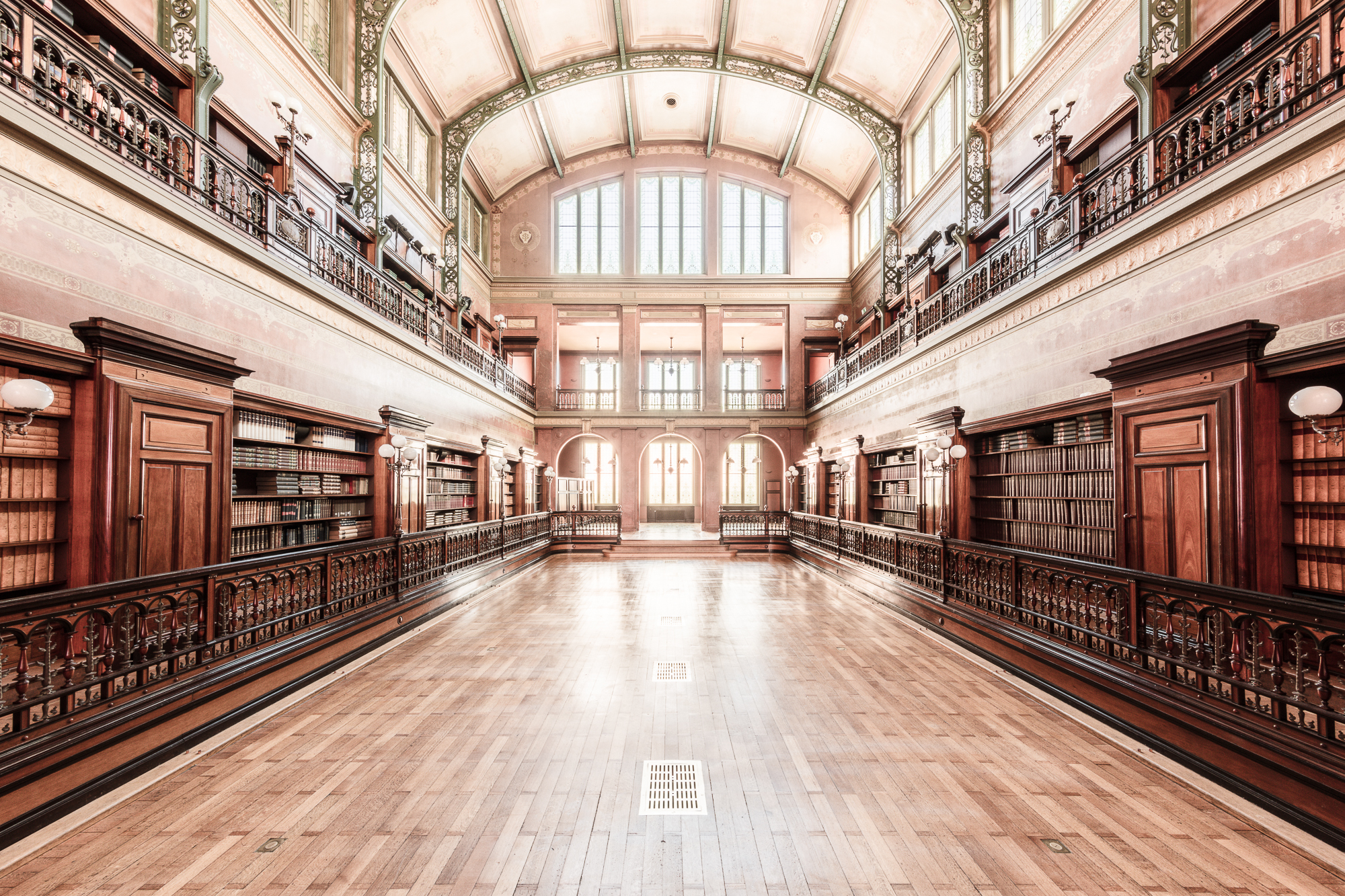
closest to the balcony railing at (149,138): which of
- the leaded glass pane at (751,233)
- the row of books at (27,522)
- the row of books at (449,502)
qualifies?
the row of books at (27,522)

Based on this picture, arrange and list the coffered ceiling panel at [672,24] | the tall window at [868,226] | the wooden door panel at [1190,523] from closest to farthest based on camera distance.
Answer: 1. the wooden door panel at [1190,523]
2. the coffered ceiling panel at [672,24]
3. the tall window at [868,226]

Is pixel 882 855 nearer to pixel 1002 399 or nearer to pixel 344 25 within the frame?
pixel 1002 399

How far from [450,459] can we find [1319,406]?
35.7 ft

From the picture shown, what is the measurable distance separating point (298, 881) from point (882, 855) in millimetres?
2208

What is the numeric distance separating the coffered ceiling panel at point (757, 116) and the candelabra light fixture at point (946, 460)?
38.6 ft

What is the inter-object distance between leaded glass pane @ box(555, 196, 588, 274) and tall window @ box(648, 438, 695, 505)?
6408 mm

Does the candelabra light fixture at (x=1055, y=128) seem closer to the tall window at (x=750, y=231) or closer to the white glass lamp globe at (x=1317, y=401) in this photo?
the white glass lamp globe at (x=1317, y=401)

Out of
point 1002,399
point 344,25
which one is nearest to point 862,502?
point 1002,399

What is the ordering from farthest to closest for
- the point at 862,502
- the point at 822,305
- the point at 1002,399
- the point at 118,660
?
the point at 822,305 < the point at 862,502 < the point at 1002,399 < the point at 118,660

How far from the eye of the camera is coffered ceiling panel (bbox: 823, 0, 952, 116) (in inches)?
458

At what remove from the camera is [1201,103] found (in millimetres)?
4395

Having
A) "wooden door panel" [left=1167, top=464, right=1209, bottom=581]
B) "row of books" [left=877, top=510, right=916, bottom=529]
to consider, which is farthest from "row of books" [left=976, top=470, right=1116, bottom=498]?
→ "row of books" [left=877, top=510, right=916, bottom=529]

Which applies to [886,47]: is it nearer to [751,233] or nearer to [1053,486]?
[751,233]

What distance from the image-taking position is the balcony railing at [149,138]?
3.73 m
